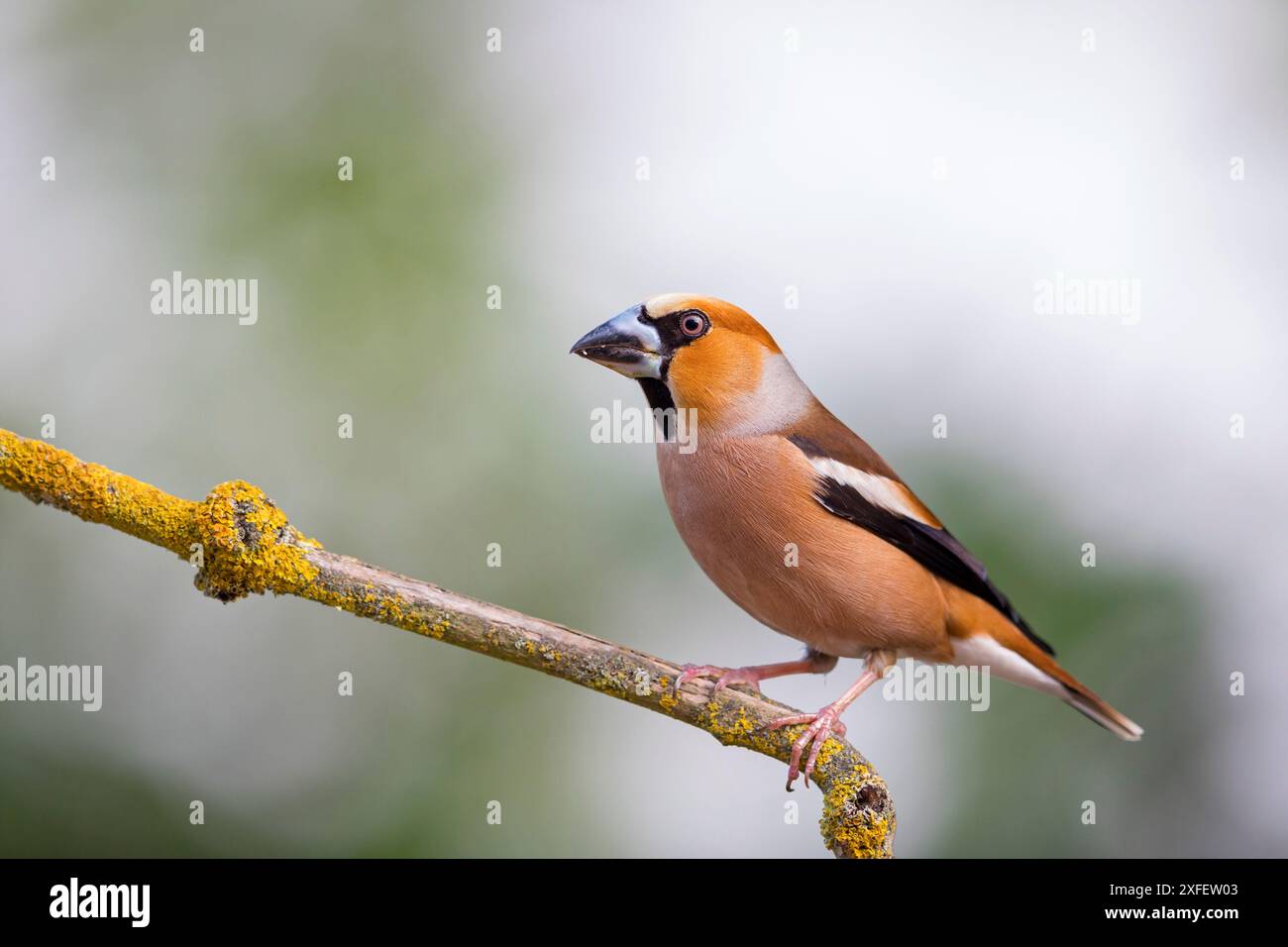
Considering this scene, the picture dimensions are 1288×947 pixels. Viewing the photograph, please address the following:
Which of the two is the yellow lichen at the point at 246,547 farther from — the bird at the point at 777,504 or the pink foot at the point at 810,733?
the pink foot at the point at 810,733

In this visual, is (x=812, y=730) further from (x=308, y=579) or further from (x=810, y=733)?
(x=308, y=579)

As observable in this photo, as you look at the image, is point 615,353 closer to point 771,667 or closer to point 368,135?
point 771,667

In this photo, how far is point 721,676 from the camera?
4059mm

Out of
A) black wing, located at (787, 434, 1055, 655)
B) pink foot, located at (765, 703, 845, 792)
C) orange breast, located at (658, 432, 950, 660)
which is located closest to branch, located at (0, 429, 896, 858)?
pink foot, located at (765, 703, 845, 792)

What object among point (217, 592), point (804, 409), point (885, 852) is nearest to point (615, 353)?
point (804, 409)

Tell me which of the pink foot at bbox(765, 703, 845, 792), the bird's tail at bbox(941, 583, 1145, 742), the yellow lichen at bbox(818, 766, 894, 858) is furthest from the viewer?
the bird's tail at bbox(941, 583, 1145, 742)

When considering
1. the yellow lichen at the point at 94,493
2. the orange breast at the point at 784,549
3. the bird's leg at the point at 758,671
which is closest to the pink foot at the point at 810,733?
the bird's leg at the point at 758,671

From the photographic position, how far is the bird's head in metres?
4.27

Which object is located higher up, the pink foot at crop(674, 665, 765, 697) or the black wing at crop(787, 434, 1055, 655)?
the black wing at crop(787, 434, 1055, 655)

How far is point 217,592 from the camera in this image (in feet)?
11.2

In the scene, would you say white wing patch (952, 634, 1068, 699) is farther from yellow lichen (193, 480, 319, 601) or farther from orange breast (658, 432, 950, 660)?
yellow lichen (193, 480, 319, 601)

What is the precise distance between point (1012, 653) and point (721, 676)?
1.46 m

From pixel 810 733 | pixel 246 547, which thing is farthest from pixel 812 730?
pixel 246 547

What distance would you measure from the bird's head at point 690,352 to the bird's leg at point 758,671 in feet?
3.09
